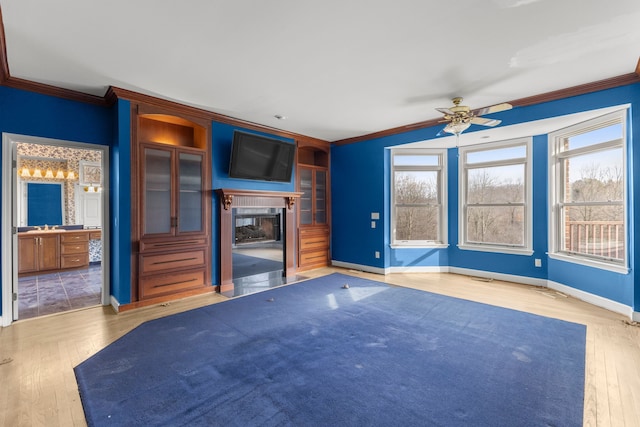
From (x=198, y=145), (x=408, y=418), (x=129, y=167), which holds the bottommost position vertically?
(x=408, y=418)

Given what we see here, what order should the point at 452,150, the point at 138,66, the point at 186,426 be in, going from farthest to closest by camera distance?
the point at 452,150, the point at 138,66, the point at 186,426

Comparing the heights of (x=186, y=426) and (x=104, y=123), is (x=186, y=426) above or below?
below

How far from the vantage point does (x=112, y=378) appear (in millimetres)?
2236

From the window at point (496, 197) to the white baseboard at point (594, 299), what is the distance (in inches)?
26.6

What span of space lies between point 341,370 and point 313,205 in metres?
4.20

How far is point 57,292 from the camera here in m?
4.49

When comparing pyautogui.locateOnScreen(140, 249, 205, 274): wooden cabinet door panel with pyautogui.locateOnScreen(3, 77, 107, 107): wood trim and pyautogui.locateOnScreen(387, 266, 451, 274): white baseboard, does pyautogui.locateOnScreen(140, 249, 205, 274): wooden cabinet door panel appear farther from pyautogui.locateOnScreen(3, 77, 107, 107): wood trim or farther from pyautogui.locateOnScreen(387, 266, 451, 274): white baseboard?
pyautogui.locateOnScreen(387, 266, 451, 274): white baseboard

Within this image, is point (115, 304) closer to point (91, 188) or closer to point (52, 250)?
point (52, 250)

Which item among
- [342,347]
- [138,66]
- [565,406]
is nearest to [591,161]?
[565,406]

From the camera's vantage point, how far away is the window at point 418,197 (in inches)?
228

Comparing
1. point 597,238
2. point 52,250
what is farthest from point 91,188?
point 597,238

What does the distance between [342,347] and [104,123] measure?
4.07m

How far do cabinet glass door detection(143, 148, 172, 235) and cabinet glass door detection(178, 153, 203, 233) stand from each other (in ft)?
0.52

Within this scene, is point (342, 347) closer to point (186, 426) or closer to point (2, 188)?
point (186, 426)
